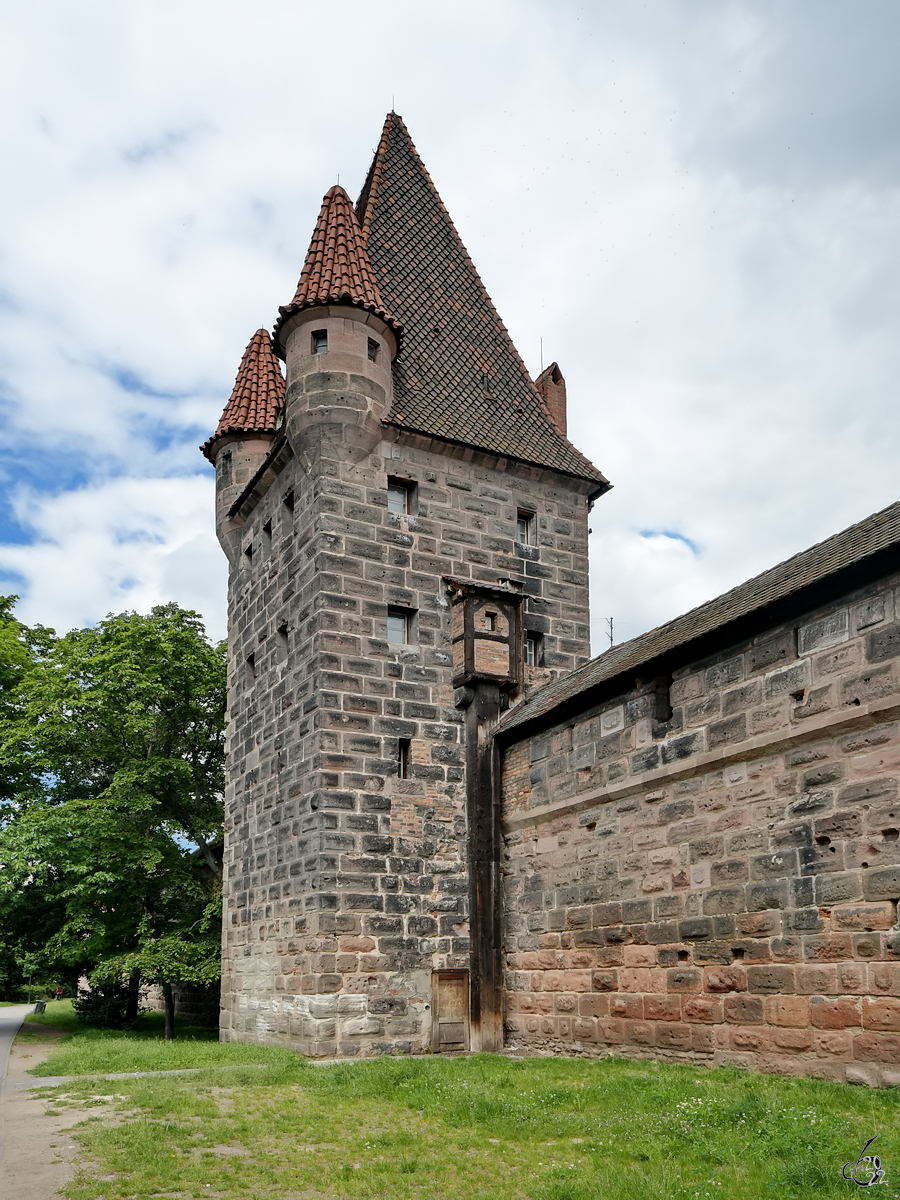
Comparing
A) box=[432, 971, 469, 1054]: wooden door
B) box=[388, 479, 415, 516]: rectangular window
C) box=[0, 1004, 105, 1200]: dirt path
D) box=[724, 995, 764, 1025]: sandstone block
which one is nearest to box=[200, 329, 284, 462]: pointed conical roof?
box=[388, 479, 415, 516]: rectangular window

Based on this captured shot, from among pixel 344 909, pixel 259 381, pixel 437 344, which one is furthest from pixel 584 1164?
pixel 259 381

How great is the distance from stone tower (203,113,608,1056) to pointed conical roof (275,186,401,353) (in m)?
0.05

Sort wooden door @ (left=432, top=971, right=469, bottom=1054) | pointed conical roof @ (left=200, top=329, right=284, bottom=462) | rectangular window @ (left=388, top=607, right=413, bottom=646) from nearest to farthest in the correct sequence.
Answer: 1. wooden door @ (left=432, top=971, right=469, bottom=1054)
2. rectangular window @ (left=388, top=607, right=413, bottom=646)
3. pointed conical roof @ (left=200, top=329, right=284, bottom=462)

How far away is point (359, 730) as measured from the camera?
1481 centimetres

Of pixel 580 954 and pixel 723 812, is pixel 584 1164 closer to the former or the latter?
pixel 723 812

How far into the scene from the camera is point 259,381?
20.3 meters

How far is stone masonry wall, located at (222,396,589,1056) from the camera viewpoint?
46.3 feet

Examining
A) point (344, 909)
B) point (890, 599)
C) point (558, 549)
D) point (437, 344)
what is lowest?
point (344, 909)

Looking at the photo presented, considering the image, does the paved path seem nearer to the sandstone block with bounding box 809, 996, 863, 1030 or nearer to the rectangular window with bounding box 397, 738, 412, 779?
the rectangular window with bounding box 397, 738, 412, 779

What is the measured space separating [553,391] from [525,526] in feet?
11.9

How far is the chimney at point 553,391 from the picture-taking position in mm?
19719

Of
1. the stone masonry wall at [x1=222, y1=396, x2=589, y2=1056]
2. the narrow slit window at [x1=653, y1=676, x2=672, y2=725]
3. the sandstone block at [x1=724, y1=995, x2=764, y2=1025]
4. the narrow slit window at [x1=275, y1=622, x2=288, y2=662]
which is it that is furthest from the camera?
the narrow slit window at [x1=275, y1=622, x2=288, y2=662]

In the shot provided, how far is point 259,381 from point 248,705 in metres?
6.49

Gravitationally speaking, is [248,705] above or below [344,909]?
above
